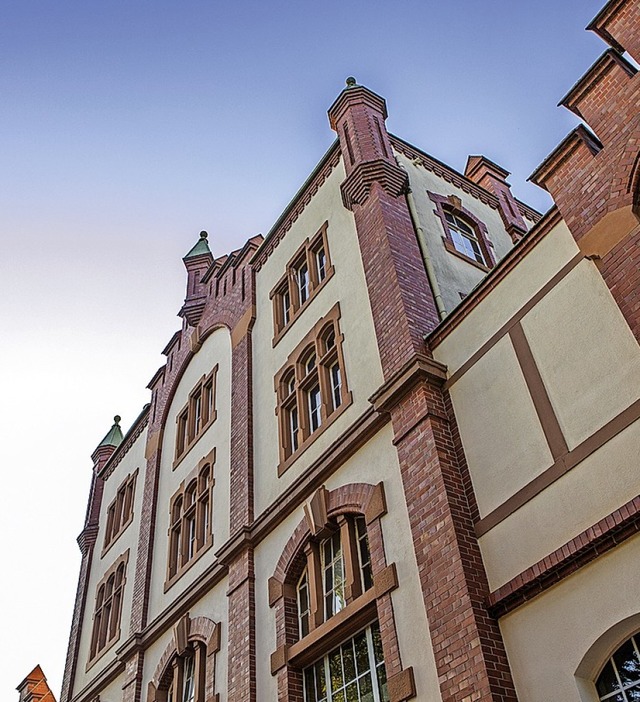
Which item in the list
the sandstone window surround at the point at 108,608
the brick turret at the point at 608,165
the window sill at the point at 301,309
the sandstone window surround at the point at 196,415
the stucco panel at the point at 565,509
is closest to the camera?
the stucco panel at the point at 565,509

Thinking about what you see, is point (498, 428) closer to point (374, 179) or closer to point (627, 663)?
point (627, 663)

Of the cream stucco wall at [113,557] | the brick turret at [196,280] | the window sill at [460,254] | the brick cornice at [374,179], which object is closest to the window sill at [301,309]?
the brick cornice at [374,179]

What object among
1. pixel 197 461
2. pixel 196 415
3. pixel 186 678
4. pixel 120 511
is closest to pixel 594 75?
pixel 197 461

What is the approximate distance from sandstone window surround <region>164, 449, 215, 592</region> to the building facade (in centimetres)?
7

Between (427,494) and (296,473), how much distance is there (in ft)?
14.0

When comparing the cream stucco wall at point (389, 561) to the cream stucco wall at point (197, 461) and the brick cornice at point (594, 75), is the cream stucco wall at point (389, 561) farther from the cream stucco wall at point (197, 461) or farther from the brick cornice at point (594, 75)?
the brick cornice at point (594, 75)

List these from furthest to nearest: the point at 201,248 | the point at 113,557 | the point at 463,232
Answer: the point at 201,248 < the point at 113,557 < the point at 463,232

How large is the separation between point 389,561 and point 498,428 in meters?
2.44

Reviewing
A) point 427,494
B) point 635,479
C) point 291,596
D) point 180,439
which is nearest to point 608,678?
→ point 635,479

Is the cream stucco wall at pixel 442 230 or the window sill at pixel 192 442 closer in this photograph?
the cream stucco wall at pixel 442 230

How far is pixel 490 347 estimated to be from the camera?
10.9 m

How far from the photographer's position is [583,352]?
30.9ft

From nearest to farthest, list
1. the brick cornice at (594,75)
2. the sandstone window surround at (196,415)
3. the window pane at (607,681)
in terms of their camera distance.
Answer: the window pane at (607,681), the brick cornice at (594,75), the sandstone window surround at (196,415)

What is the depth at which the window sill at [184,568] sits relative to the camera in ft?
54.6
